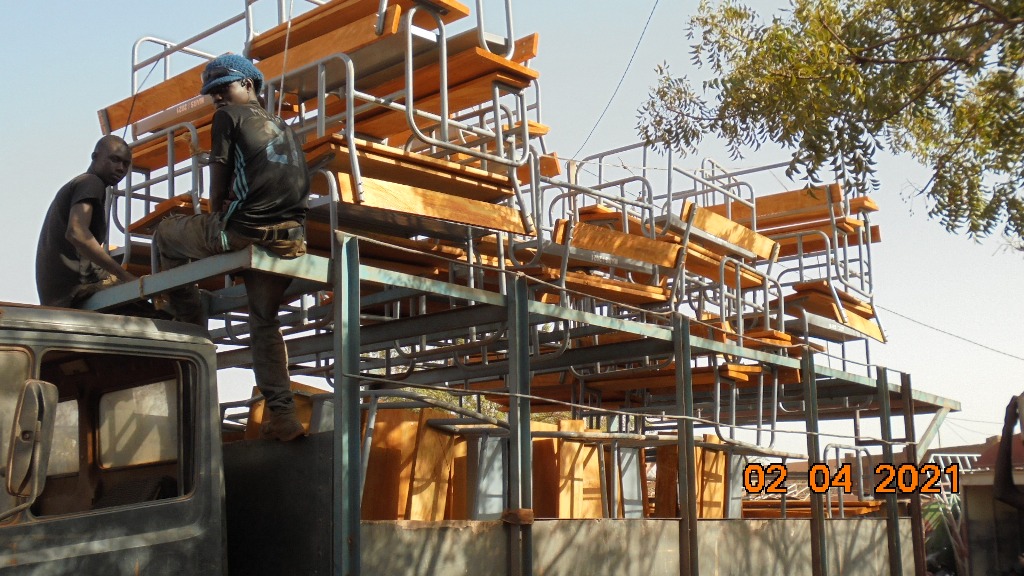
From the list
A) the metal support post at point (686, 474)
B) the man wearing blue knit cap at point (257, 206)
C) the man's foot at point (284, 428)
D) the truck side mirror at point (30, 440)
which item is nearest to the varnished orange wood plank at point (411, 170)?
the man wearing blue knit cap at point (257, 206)

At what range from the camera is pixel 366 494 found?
5.08 metres

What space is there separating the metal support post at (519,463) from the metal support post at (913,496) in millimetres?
4138

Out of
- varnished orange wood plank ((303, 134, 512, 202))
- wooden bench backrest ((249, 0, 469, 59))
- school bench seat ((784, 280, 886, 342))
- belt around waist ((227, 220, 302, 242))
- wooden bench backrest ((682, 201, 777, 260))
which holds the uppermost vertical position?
wooden bench backrest ((249, 0, 469, 59))

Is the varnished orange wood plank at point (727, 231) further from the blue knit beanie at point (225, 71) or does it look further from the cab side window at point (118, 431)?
the cab side window at point (118, 431)

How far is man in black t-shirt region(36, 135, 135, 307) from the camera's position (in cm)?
507

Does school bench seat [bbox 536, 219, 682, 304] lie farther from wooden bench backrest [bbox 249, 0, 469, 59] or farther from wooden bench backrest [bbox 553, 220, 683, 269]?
wooden bench backrest [bbox 249, 0, 469, 59]

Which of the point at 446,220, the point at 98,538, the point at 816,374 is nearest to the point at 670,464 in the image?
the point at 816,374

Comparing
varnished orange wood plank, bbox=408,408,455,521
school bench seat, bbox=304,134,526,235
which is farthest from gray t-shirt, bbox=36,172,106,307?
varnished orange wood plank, bbox=408,408,455,521

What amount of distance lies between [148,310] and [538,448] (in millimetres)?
2212

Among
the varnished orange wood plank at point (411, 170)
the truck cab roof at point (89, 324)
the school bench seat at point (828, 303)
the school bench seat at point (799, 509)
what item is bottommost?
the school bench seat at point (799, 509)

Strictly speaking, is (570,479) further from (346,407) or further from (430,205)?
(346,407)

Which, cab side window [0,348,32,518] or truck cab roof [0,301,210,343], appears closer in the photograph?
cab side window [0,348,32,518]

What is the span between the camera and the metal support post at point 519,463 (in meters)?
4.93

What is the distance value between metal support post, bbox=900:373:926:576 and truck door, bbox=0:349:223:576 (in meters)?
5.68
